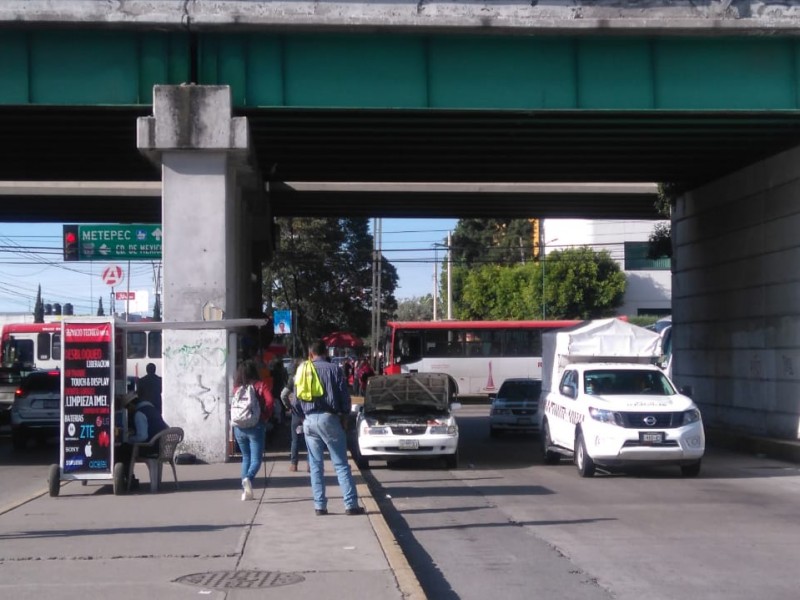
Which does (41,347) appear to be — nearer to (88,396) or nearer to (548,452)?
(548,452)

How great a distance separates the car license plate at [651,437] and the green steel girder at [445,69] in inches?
244

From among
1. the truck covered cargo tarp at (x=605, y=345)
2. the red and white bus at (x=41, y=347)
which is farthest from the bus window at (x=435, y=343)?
the truck covered cargo tarp at (x=605, y=345)

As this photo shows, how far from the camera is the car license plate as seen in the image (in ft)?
56.9

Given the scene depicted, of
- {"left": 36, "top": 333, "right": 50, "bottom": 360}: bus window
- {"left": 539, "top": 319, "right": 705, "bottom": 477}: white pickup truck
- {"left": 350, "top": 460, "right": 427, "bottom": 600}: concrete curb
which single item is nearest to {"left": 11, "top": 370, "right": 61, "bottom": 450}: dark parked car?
{"left": 539, "top": 319, "right": 705, "bottom": 477}: white pickup truck

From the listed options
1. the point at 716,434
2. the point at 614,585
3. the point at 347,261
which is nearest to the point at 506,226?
the point at 347,261

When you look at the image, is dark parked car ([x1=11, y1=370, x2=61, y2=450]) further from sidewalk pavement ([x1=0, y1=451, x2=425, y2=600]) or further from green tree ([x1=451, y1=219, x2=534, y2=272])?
green tree ([x1=451, y1=219, x2=534, y2=272])

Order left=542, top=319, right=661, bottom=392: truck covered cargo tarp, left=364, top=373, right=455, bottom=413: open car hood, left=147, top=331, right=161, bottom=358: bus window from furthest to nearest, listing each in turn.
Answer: left=147, top=331, right=161, bottom=358: bus window < left=542, top=319, right=661, bottom=392: truck covered cargo tarp < left=364, top=373, right=455, bottom=413: open car hood

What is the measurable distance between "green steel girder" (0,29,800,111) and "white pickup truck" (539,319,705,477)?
15.9 ft

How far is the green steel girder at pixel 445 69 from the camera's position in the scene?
19.9 metres

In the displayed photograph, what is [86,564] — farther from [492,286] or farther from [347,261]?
[492,286]

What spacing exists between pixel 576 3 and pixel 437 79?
111 inches

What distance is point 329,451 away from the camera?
39.5ft

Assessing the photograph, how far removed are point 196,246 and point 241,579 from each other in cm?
1186

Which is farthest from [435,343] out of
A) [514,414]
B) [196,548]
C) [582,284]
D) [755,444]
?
[196,548]
